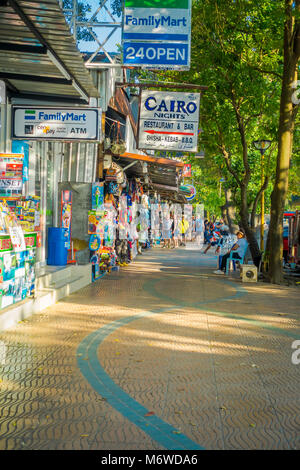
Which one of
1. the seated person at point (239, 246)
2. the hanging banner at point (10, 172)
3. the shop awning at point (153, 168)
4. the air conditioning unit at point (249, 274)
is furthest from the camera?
the shop awning at point (153, 168)

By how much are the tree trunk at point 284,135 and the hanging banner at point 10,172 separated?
824 cm

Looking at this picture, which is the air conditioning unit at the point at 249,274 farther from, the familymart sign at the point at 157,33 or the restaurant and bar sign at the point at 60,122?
the restaurant and bar sign at the point at 60,122

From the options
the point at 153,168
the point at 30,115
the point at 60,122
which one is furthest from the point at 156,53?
the point at 153,168

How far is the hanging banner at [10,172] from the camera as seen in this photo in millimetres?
7832

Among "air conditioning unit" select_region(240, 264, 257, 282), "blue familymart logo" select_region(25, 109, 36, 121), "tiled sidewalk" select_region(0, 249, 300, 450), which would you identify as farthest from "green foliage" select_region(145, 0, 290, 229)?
"tiled sidewalk" select_region(0, 249, 300, 450)

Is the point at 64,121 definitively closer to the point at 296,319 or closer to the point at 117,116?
the point at 296,319

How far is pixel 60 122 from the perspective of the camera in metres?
8.92

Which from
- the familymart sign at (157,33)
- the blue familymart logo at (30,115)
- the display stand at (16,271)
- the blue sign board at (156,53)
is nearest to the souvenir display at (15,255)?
the display stand at (16,271)

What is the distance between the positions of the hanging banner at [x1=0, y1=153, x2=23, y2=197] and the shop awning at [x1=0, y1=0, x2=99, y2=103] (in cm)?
137

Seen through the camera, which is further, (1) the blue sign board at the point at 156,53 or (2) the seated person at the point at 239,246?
(2) the seated person at the point at 239,246

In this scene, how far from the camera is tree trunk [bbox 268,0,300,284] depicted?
13.8 meters

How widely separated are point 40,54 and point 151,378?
14.4ft

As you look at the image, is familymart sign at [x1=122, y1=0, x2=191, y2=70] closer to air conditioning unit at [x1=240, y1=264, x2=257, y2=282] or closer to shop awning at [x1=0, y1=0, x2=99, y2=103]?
shop awning at [x1=0, y1=0, x2=99, y2=103]

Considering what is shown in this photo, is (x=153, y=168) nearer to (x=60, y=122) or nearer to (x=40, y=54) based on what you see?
(x=60, y=122)
